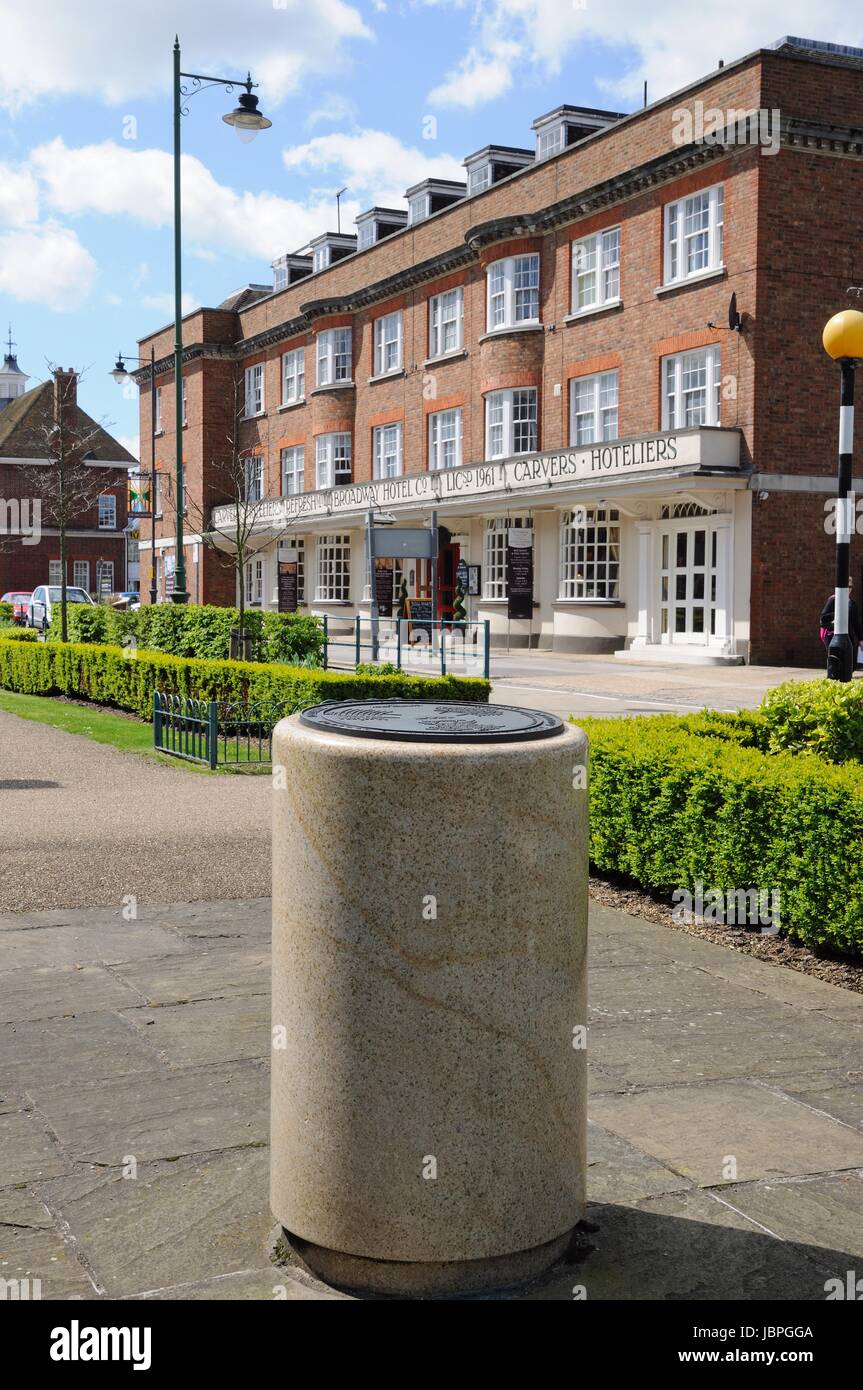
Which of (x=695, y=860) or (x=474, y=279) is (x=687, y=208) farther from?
(x=695, y=860)

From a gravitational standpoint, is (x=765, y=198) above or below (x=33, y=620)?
above

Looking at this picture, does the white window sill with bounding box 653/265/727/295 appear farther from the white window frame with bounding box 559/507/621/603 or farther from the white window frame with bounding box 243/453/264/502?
the white window frame with bounding box 243/453/264/502

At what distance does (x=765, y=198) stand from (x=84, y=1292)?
1023 inches

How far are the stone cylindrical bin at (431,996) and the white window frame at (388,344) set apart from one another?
38111 millimetres

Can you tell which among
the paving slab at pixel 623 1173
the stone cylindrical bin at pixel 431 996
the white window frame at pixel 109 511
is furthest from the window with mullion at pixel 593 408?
the white window frame at pixel 109 511

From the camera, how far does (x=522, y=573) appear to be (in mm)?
33031

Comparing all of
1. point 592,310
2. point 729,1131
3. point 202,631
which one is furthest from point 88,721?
point 592,310

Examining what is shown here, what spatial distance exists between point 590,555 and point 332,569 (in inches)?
585

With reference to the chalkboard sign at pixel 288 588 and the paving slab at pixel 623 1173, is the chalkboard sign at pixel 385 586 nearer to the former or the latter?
the chalkboard sign at pixel 288 588

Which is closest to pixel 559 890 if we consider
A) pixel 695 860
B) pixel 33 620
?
pixel 695 860

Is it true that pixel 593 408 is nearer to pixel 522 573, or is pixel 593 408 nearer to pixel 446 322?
pixel 522 573

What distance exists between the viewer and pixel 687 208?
1105 inches
